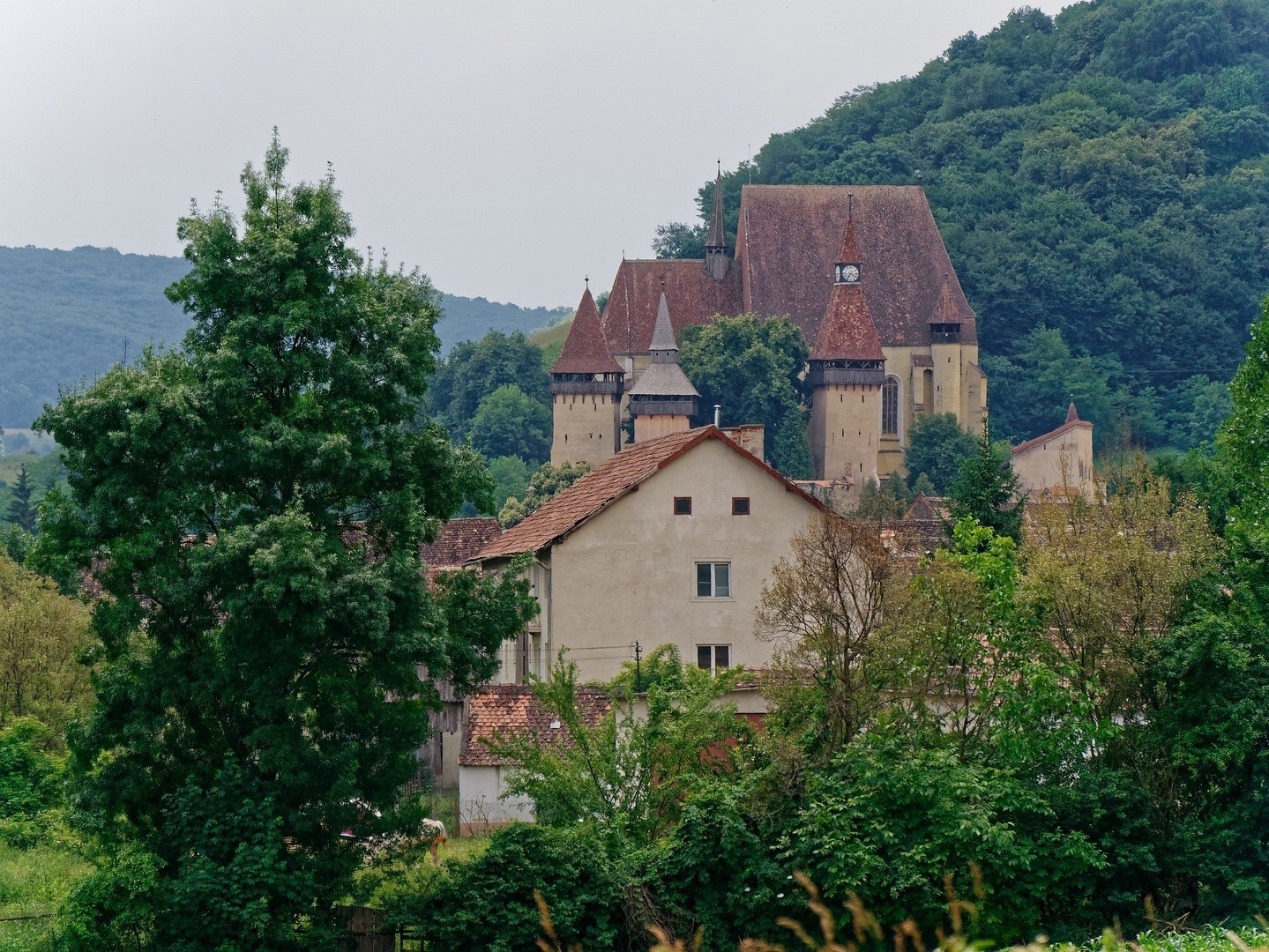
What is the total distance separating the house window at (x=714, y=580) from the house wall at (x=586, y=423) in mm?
73981

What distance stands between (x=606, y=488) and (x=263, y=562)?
16.0 meters

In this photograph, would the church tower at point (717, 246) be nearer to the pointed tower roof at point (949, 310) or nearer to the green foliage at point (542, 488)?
the pointed tower roof at point (949, 310)

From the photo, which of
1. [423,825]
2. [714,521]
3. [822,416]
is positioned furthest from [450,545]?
[822,416]

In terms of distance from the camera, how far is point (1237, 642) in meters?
24.9

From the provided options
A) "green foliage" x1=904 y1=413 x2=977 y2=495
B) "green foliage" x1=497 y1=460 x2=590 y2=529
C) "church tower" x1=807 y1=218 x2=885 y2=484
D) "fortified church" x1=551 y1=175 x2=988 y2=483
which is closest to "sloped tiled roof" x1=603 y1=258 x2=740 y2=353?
"fortified church" x1=551 y1=175 x2=988 y2=483

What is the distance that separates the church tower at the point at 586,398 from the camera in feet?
366

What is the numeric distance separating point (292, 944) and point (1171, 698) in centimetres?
1113

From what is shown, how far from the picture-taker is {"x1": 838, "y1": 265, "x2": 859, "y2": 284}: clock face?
11862cm

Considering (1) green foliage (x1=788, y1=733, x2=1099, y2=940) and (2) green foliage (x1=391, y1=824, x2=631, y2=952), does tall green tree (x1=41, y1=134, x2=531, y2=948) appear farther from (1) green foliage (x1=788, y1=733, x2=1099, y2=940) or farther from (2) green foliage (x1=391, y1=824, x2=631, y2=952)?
(1) green foliage (x1=788, y1=733, x2=1099, y2=940)

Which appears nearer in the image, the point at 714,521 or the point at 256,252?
the point at 256,252

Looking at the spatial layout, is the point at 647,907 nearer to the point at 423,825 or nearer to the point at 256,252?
the point at 423,825

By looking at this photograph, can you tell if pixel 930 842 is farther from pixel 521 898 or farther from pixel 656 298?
pixel 656 298

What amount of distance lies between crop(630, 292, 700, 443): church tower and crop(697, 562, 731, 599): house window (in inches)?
2643

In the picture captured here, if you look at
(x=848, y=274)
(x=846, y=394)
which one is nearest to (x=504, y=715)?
(x=846, y=394)
